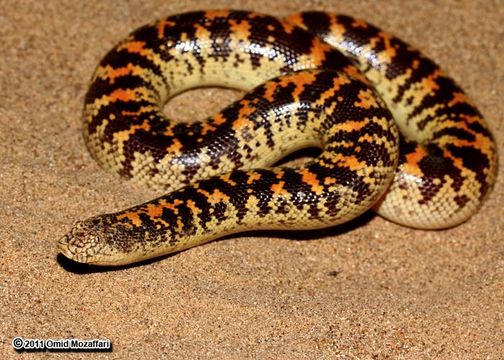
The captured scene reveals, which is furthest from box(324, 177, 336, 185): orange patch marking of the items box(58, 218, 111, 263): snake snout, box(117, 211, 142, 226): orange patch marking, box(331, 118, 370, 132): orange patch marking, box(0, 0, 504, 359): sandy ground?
box(58, 218, 111, 263): snake snout

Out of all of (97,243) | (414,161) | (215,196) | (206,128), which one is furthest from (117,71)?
(414,161)

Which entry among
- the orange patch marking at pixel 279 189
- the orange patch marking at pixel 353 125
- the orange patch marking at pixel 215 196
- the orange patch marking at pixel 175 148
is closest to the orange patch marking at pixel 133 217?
the orange patch marking at pixel 215 196

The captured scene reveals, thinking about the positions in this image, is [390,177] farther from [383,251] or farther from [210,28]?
[210,28]

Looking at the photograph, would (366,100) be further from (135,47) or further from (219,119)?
(135,47)

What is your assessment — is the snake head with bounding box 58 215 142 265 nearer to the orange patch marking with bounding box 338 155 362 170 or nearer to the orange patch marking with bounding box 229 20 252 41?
the orange patch marking with bounding box 338 155 362 170

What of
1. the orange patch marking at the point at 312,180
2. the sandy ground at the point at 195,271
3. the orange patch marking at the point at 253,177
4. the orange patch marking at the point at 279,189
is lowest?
the sandy ground at the point at 195,271

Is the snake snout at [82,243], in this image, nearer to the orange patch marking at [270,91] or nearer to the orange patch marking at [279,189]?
the orange patch marking at [279,189]
